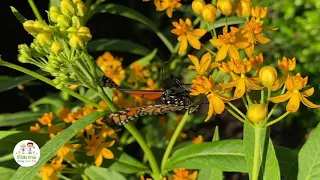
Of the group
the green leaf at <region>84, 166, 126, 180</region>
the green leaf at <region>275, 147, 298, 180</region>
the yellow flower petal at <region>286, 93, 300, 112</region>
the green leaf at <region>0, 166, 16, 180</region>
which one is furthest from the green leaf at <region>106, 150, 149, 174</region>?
the yellow flower petal at <region>286, 93, 300, 112</region>

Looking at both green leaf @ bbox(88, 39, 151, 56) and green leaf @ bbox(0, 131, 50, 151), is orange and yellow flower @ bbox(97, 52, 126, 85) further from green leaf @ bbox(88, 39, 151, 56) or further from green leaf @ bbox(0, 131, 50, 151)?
green leaf @ bbox(0, 131, 50, 151)

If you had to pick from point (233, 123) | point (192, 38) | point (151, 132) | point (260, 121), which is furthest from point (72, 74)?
point (233, 123)

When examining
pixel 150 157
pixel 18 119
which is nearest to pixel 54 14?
pixel 150 157

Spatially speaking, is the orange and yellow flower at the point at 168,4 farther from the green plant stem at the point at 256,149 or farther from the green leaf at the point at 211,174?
the green plant stem at the point at 256,149

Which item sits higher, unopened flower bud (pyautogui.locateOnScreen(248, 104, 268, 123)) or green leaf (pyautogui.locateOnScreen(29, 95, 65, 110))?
green leaf (pyautogui.locateOnScreen(29, 95, 65, 110))

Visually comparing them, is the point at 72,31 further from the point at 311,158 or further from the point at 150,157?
the point at 311,158

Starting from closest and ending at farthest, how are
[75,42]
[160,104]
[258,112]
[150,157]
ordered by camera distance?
[258,112] < [75,42] < [160,104] < [150,157]

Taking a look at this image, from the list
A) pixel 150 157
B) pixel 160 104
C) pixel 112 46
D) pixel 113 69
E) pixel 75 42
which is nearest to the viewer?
pixel 75 42

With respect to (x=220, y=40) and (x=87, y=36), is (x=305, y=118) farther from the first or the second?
(x=87, y=36)
